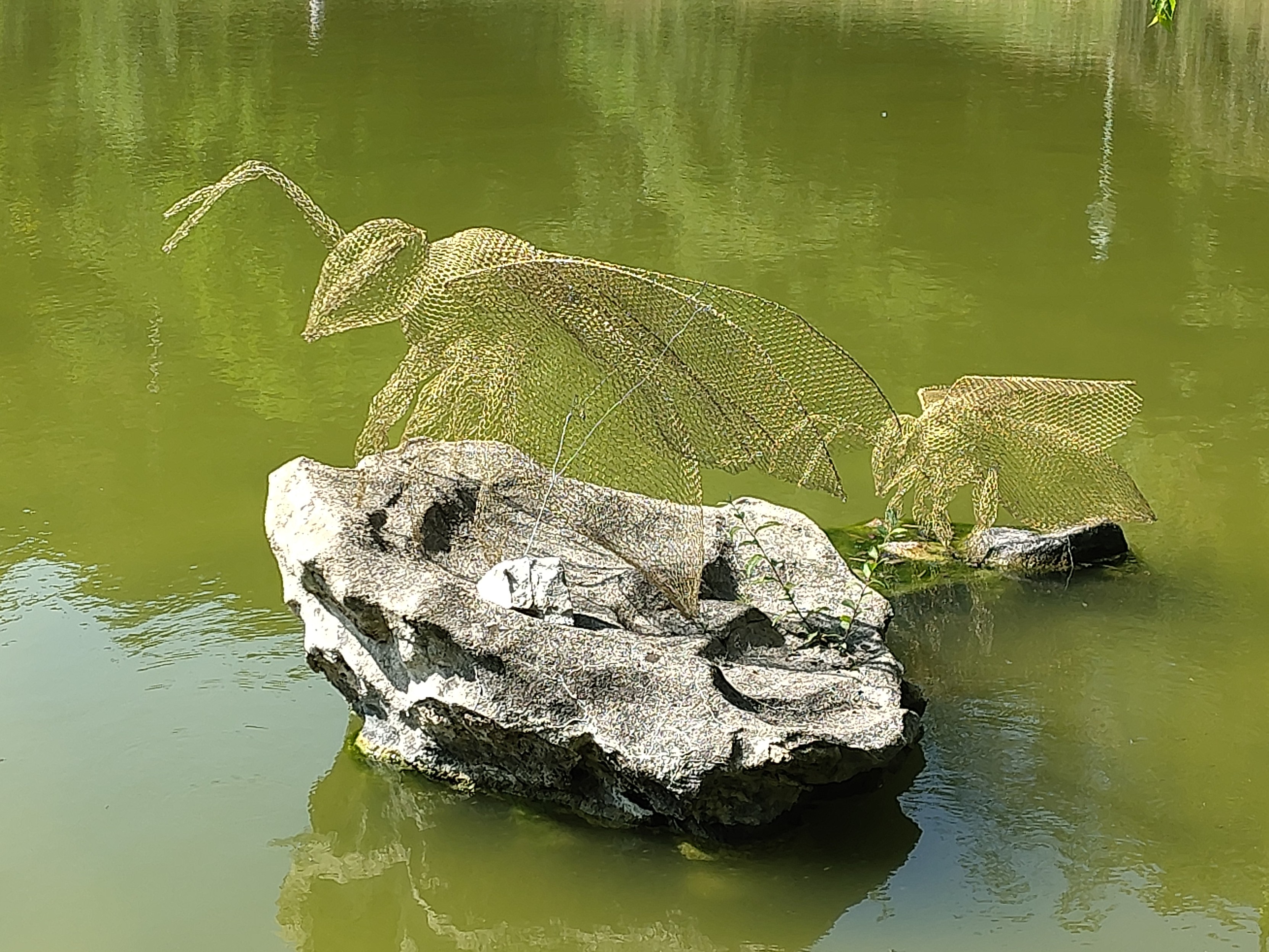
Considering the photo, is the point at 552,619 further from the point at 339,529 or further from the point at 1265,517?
the point at 1265,517

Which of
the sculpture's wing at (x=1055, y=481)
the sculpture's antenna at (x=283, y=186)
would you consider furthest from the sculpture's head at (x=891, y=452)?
the sculpture's antenna at (x=283, y=186)

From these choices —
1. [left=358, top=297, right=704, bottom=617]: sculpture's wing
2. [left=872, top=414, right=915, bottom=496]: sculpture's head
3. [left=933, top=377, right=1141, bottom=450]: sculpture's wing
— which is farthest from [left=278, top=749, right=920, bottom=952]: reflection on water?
[left=933, top=377, right=1141, bottom=450]: sculpture's wing

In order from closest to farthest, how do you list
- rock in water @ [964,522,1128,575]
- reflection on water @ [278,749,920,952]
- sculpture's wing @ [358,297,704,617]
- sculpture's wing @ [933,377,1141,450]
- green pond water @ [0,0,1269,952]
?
reflection on water @ [278,749,920,952] < green pond water @ [0,0,1269,952] < sculpture's wing @ [358,297,704,617] < rock in water @ [964,522,1128,575] < sculpture's wing @ [933,377,1141,450]

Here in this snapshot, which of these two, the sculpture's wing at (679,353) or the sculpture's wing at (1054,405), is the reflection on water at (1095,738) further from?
the sculpture's wing at (679,353)

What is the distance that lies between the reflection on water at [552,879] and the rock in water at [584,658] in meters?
0.09

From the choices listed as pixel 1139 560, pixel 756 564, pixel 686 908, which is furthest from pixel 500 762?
pixel 1139 560

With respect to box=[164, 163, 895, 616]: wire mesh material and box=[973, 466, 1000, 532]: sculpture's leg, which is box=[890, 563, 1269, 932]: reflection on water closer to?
box=[973, 466, 1000, 532]: sculpture's leg

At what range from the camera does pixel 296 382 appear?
667cm

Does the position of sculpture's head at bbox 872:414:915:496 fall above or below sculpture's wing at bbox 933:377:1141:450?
below

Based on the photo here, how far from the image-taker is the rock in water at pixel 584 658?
3.60 m

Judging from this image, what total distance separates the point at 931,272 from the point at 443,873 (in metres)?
5.40

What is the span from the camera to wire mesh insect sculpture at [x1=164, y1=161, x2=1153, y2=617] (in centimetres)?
405

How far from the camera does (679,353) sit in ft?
13.4

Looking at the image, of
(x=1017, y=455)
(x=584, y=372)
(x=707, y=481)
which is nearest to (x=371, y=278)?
(x=584, y=372)
